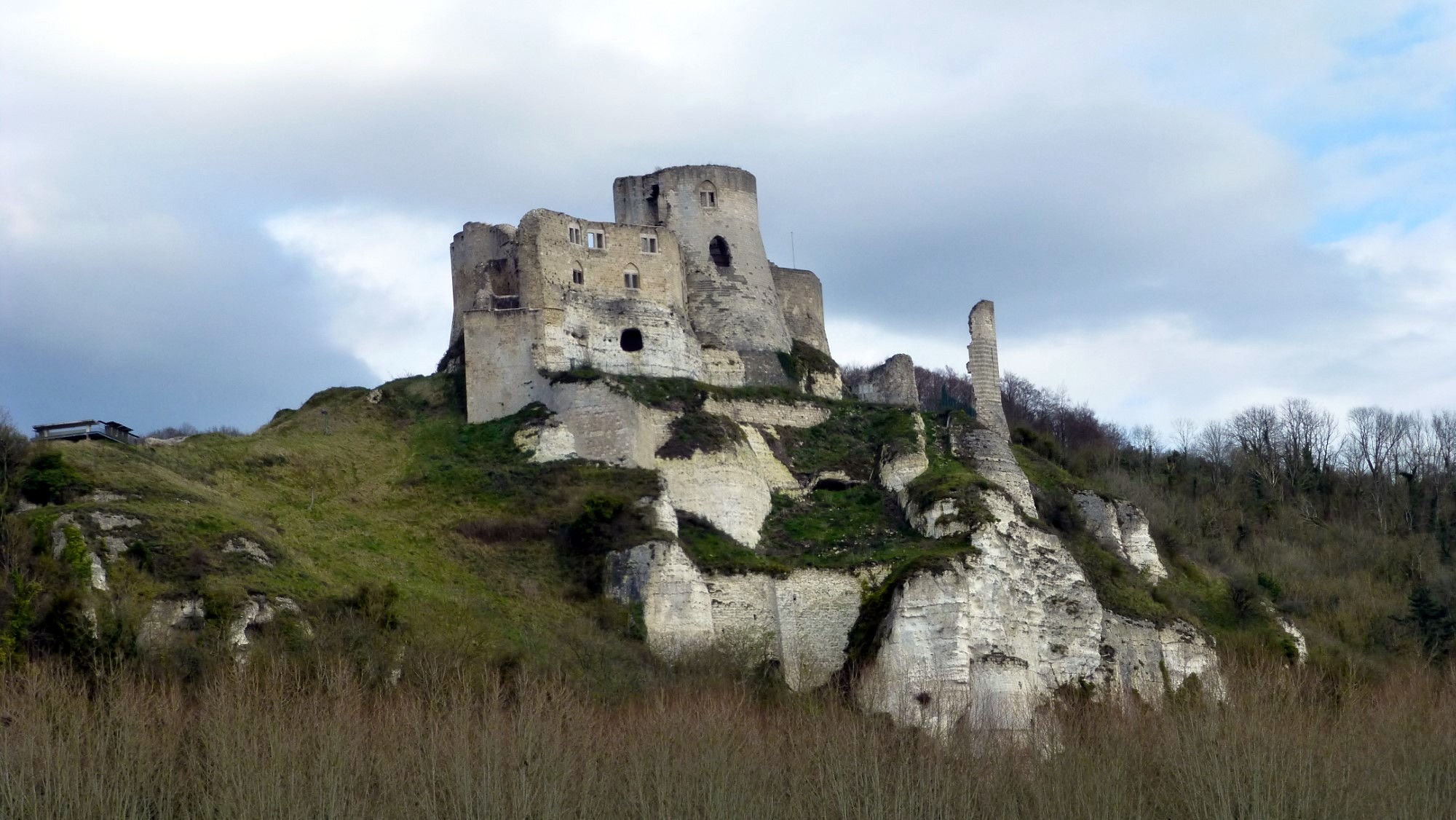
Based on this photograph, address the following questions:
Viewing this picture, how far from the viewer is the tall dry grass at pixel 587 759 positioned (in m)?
33.0

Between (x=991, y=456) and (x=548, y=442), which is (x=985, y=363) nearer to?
(x=991, y=456)

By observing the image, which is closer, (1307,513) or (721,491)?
(721,491)

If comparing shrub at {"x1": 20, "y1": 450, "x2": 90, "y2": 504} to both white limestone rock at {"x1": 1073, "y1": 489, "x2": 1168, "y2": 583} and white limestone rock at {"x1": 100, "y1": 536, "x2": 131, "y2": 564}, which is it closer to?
white limestone rock at {"x1": 100, "y1": 536, "x2": 131, "y2": 564}

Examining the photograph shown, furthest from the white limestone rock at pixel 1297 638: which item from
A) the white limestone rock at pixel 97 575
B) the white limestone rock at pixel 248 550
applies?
the white limestone rock at pixel 97 575

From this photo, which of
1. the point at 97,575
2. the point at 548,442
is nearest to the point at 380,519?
the point at 548,442

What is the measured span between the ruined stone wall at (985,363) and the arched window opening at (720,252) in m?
8.70

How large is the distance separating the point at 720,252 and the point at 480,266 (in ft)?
29.1

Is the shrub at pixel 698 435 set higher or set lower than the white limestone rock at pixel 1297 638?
higher

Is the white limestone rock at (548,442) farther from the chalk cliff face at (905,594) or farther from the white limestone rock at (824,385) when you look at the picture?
the white limestone rock at (824,385)

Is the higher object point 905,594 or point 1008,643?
point 905,594

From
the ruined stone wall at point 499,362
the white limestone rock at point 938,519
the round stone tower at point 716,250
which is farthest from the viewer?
the round stone tower at point 716,250

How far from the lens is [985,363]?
64.5 metres

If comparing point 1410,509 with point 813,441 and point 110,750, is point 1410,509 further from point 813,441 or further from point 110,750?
point 110,750

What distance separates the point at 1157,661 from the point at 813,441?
12796 millimetres
